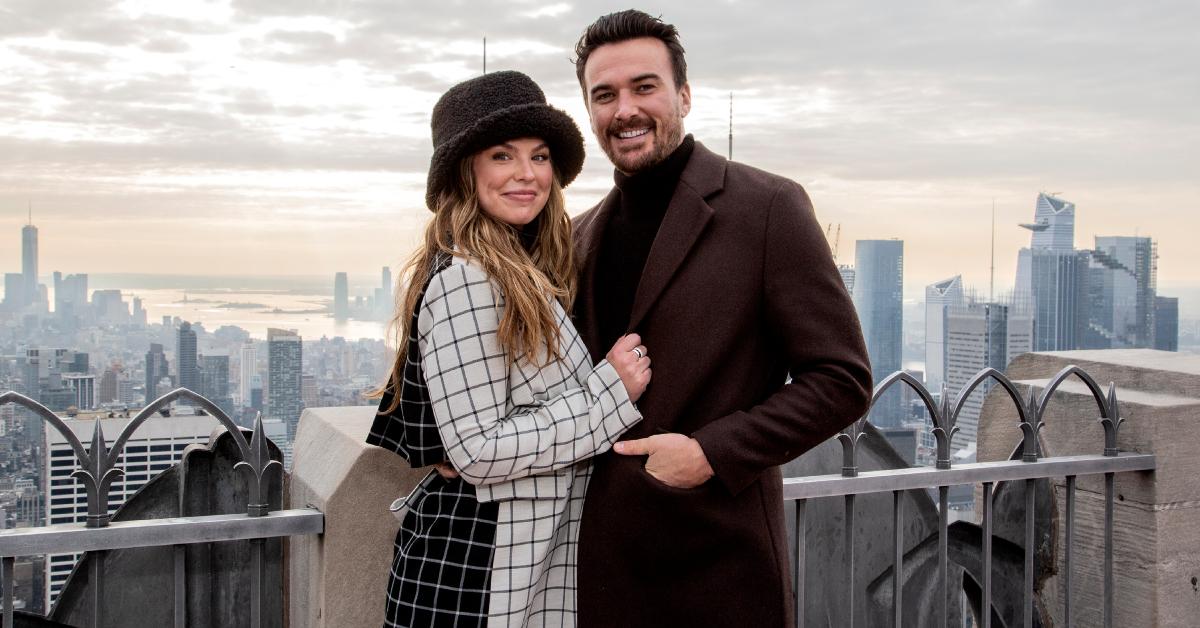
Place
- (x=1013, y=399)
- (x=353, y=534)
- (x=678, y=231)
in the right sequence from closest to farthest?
(x=678, y=231) < (x=353, y=534) < (x=1013, y=399)

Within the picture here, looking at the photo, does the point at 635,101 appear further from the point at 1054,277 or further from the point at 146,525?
the point at 1054,277

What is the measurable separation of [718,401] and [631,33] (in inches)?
37.9

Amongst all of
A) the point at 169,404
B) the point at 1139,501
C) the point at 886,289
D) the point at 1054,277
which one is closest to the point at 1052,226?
the point at 1054,277

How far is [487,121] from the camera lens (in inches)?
87.6

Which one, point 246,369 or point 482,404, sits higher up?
point 482,404

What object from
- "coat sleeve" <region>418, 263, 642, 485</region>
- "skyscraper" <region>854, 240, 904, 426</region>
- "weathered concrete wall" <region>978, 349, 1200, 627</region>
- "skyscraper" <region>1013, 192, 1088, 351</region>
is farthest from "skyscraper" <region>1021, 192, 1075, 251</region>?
"coat sleeve" <region>418, 263, 642, 485</region>

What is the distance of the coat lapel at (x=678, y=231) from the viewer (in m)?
2.30

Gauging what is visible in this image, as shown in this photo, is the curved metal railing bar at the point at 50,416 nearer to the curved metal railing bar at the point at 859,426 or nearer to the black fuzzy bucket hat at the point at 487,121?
the black fuzzy bucket hat at the point at 487,121

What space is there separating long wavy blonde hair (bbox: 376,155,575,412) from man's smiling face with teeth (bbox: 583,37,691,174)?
21 centimetres

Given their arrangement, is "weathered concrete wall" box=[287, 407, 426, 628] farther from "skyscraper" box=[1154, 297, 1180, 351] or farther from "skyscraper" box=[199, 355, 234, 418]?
"skyscraper" box=[1154, 297, 1180, 351]

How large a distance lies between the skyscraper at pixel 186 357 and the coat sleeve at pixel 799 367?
306 cm

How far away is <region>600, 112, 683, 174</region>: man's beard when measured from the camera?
2439 millimetres

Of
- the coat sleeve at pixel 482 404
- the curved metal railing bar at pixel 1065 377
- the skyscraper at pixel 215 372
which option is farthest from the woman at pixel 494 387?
the skyscraper at pixel 215 372

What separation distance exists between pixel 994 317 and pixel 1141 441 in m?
6.77
